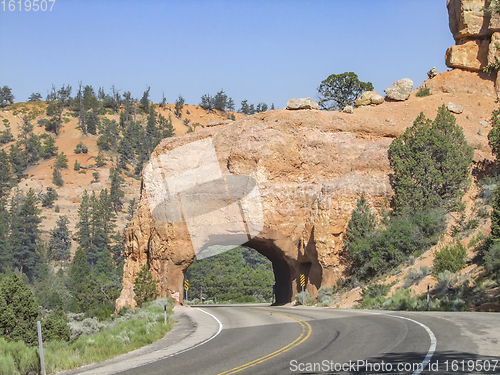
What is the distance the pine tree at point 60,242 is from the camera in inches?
3302

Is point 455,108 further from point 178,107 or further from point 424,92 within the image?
point 178,107

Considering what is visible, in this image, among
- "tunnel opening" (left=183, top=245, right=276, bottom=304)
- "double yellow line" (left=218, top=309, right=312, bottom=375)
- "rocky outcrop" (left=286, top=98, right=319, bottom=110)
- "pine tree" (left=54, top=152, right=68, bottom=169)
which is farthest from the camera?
"pine tree" (left=54, top=152, right=68, bottom=169)

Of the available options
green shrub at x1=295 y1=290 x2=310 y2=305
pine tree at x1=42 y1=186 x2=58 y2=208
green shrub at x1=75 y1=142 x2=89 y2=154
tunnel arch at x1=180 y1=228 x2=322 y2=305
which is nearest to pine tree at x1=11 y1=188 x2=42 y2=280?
pine tree at x1=42 y1=186 x2=58 y2=208

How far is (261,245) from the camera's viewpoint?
3931 centimetres

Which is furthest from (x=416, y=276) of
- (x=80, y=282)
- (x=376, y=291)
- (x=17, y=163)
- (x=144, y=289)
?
(x=17, y=163)

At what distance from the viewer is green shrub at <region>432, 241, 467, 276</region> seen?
26.2 metres

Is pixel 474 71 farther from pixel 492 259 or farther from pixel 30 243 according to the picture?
pixel 30 243

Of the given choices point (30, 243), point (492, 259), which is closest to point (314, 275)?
point (492, 259)

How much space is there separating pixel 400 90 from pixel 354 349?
109 feet

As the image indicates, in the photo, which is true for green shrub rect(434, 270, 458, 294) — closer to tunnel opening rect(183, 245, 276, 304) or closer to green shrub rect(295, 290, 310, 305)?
green shrub rect(295, 290, 310, 305)

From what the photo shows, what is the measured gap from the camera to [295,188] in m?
36.1

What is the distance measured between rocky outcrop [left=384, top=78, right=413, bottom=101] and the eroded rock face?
15.0 feet

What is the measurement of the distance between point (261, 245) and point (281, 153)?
23.8ft

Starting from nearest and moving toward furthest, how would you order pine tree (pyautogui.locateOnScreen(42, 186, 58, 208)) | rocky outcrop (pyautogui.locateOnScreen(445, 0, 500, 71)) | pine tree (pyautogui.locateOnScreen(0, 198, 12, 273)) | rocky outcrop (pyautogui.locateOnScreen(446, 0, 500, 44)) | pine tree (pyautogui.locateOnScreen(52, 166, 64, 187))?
rocky outcrop (pyautogui.locateOnScreen(445, 0, 500, 71))
rocky outcrop (pyautogui.locateOnScreen(446, 0, 500, 44))
pine tree (pyautogui.locateOnScreen(0, 198, 12, 273))
pine tree (pyautogui.locateOnScreen(42, 186, 58, 208))
pine tree (pyautogui.locateOnScreen(52, 166, 64, 187))
